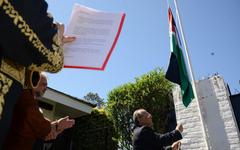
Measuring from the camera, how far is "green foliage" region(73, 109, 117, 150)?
7777mm

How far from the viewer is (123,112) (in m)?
8.35

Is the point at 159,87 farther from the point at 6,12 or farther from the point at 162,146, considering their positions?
the point at 6,12

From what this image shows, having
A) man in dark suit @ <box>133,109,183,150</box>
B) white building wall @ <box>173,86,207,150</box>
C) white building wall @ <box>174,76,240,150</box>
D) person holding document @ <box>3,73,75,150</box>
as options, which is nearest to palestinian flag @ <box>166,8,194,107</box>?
white building wall @ <box>174,76,240,150</box>

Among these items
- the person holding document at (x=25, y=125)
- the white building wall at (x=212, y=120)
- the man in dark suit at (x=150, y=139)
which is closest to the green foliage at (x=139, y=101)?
the white building wall at (x=212, y=120)

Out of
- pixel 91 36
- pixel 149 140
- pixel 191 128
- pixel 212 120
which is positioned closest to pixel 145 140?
pixel 149 140

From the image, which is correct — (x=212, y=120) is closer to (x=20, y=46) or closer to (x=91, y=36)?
(x=91, y=36)

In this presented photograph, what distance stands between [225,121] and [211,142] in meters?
0.54

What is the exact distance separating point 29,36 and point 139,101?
6924 mm

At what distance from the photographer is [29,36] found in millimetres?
1296

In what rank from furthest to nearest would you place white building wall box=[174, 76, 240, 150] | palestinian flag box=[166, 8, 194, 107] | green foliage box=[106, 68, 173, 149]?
green foliage box=[106, 68, 173, 149] < white building wall box=[174, 76, 240, 150] < palestinian flag box=[166, 8, 194, 107]

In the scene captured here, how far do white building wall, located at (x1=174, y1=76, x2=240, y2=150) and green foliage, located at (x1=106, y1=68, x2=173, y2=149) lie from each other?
2.48ft

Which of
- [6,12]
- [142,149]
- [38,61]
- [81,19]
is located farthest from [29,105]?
[142,149]

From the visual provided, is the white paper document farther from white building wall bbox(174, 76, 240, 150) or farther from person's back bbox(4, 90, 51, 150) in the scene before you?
white building wall bbox(174, 76, 240, 150)

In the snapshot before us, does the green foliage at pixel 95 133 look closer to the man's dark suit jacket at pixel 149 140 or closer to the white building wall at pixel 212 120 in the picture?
the white building wall at pixel 212 120
